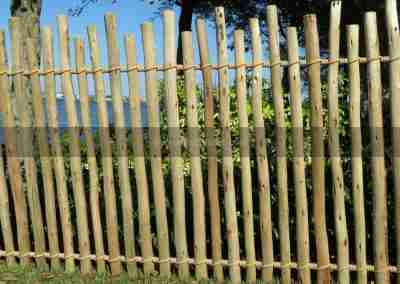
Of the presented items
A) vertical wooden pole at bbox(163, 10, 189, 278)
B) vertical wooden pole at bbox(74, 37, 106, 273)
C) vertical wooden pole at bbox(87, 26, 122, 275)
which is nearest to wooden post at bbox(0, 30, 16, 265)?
vertical wooden pole at bbox(74, 37, 106, 273)

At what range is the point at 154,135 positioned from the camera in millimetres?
4125

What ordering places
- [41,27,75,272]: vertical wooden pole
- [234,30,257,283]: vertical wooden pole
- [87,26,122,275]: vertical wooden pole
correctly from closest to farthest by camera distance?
[234,30,257,283]: vertical wooden pole < [87,26,122,275]: vertical wooden pole < [41,27,75,272]: vertical wooden pole

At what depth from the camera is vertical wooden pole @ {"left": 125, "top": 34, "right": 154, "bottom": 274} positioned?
4062mm

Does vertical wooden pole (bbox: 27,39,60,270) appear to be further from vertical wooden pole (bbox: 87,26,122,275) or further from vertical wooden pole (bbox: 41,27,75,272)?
vertical wooden pole (bbox: 87,26,122,275)

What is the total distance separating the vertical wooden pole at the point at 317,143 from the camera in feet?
12.4

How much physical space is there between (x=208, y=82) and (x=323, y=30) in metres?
9.89

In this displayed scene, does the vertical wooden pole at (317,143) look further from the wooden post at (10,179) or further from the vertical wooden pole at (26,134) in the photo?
the wooden post at (10,179)

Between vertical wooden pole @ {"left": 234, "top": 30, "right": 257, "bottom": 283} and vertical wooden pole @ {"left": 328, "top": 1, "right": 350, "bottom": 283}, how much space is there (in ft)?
1.93

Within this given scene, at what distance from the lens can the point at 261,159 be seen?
3.95 metres

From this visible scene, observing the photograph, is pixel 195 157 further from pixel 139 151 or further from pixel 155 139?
pixel 139 151

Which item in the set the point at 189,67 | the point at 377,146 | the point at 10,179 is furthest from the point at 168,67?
the point at 10,179

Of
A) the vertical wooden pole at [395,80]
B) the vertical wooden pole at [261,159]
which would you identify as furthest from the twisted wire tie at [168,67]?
the vertical wooden pole at [395,80]

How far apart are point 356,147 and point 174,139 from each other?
1.31m

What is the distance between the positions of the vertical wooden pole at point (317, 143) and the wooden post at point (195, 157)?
0.83 metres
